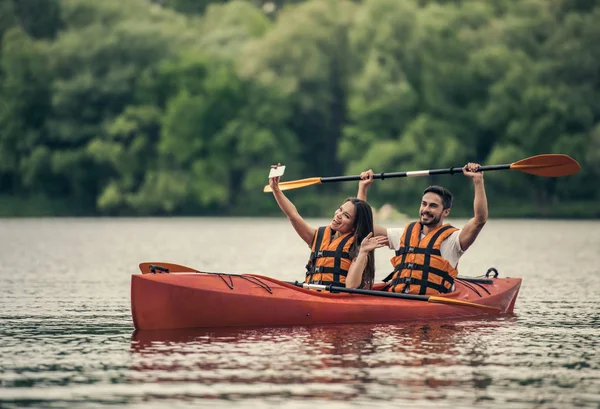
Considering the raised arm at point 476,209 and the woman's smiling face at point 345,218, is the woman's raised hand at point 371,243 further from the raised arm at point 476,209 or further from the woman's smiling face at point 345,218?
the raised arm at point 476,209

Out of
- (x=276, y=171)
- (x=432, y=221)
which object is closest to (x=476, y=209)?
(x=432, y=221)

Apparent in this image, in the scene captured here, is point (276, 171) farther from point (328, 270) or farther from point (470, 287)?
point (470, 287)

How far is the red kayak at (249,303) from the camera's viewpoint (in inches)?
433

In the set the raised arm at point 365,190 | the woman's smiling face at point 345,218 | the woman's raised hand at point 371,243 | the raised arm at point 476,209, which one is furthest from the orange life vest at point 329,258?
the raised arm at point 476,209

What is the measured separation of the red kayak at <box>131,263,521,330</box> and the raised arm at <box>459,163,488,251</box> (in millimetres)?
647

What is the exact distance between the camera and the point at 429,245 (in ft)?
38.9

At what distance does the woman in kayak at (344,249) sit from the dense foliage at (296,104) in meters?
36.6

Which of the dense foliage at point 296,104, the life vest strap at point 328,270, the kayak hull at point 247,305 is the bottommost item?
the kayak hull at point 247,305

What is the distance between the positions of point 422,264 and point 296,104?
140ft

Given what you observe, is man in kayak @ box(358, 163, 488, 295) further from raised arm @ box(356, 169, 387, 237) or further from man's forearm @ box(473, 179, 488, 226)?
man's forearm @ box(473, 179, 488, 226)

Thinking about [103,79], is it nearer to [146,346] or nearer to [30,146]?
[30,146]

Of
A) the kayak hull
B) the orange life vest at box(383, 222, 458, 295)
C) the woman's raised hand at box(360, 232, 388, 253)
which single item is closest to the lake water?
the kayak hull

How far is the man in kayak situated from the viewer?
38.8 ft

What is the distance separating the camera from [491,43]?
5191cm
